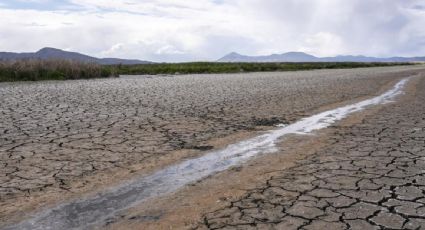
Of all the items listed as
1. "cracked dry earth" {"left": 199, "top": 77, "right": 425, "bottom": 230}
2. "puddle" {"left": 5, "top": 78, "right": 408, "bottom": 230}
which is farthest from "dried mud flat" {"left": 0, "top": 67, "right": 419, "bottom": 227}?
"cracked dry earth" {"left": 199, "top": 77, "right": 425, "bottom": 230}

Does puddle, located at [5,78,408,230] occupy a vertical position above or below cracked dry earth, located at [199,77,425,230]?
below

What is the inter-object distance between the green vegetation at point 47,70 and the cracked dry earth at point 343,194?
2180cm

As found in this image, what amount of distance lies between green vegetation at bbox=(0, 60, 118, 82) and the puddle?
20327 millimetres

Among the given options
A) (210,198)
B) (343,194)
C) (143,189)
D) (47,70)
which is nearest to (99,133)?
(143,189)

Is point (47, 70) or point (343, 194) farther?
point (47, 70)

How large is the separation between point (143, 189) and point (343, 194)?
210 centimetres

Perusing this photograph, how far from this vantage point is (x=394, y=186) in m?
4.81

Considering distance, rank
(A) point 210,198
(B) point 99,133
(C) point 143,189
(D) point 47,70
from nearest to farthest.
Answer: (A) point 210,198
(C) point 143,189
(B) point 99,133
(D) point 47,70

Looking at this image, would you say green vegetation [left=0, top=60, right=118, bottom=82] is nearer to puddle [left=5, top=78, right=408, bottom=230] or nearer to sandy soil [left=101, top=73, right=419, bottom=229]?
puddle [left=5, top=78, right=408, bottom=230]

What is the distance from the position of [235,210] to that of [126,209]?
40.2 inches

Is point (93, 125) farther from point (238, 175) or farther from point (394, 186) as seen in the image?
point (394, 186)

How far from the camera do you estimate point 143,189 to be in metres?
4.92

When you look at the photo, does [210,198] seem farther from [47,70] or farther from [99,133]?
[47,70]

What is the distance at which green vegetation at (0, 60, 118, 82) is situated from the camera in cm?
2488
